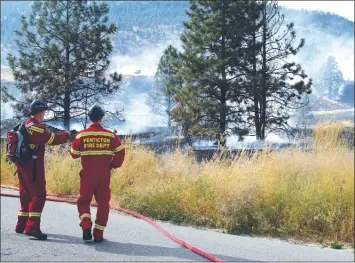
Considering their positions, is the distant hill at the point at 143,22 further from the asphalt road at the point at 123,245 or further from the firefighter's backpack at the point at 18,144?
the asphalt road at the point at 123,245

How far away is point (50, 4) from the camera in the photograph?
2.62m

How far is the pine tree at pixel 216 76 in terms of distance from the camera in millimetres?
4629

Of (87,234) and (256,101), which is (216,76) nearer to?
(256,101)

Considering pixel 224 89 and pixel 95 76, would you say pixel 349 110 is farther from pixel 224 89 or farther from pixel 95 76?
pixel 95 76

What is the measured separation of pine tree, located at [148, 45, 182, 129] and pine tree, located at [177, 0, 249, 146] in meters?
0.20

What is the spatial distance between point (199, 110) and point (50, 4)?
118 inches

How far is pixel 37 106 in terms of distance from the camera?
8.87ft

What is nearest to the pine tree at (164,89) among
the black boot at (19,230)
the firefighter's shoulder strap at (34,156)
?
the firefighter's shoulder strap at (34,156)

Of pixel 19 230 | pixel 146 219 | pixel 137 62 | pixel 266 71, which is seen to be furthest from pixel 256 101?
pixel 19 230

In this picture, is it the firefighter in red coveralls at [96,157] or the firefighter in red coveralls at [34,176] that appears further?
the firefighter in red coveralls at [96,157]

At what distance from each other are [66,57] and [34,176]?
1559mm

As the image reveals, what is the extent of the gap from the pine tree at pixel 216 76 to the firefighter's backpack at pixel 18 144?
1.75 metres

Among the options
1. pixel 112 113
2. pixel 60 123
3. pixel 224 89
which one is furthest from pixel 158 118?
pixel 224 89

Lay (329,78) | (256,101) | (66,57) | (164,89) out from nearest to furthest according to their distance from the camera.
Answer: (66,57), (329,78), (164,89), (256,101)
